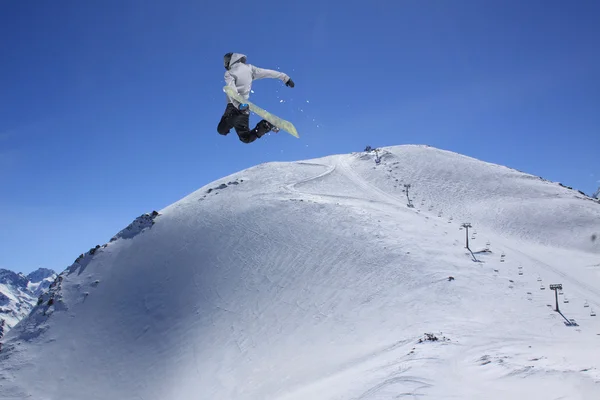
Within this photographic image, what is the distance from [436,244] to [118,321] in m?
30.7

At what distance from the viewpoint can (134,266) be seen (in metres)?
49.4

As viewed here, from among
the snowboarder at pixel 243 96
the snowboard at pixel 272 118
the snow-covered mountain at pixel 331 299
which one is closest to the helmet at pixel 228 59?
the snowboarder at pixel 243 96

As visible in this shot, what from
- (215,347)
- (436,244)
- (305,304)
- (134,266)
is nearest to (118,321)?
(134,266)

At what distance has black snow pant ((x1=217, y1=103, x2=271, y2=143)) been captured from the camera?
440 inches

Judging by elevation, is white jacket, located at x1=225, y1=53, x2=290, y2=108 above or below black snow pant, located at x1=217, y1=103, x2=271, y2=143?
above

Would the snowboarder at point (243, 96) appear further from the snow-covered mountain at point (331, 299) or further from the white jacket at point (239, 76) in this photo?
the snow-covered mountain at point (331, 299)

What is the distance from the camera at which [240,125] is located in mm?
11344

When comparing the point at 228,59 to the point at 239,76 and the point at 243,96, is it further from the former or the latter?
the point at 243,96

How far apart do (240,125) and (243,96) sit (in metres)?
0.73

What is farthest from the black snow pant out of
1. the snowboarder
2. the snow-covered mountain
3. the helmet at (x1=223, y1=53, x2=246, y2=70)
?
the snow-covered mountain

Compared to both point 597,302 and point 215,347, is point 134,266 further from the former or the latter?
point 597,302

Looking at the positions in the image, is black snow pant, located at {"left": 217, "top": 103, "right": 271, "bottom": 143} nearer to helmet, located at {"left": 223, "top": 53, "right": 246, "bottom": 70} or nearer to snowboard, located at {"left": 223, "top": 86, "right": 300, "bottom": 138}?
snowboard, located at {"left": 223, "top": 86, "right": 300, "bottom": 138}

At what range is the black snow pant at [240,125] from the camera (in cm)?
1118

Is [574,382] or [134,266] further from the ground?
[134,266]
